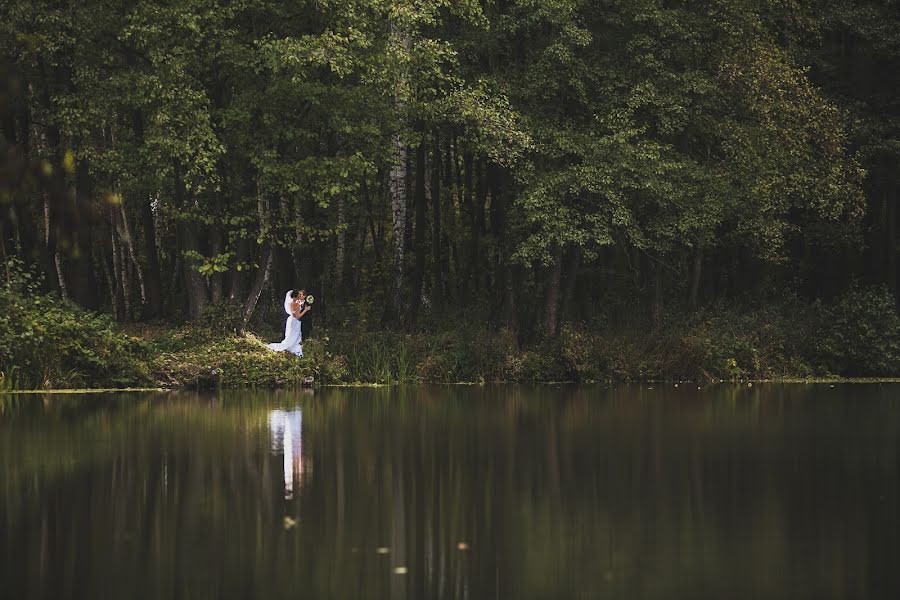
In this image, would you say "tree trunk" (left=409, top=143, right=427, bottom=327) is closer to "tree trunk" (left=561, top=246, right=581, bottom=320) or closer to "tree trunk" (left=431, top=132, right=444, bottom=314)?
"tree trunk" (left=431, top=132, right=444, bottom=314)

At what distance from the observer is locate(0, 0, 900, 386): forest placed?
34156mm

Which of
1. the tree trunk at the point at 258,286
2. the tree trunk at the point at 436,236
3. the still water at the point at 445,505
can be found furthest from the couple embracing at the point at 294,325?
the tree trunk at the point at 436,236

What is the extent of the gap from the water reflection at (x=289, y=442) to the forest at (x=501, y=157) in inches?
318

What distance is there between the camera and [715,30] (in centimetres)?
4169

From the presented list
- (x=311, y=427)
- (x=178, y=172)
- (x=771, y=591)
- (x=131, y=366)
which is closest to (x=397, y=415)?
(x=311, y=427)

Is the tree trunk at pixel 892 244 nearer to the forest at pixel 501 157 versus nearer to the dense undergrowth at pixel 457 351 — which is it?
the forest at pixel 501 157

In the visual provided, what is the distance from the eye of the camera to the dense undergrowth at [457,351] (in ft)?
100

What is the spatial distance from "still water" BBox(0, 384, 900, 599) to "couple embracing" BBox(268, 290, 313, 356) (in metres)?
9.35

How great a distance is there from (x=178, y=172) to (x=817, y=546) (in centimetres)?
2631

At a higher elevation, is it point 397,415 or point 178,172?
point 178,172

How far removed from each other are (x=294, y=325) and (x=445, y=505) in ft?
73.1

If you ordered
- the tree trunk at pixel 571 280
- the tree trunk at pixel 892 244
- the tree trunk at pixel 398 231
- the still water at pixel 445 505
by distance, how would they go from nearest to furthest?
the still water at pixel 445 505
the tree trunk at pixel 398 231
the tree trunk at pixel 571 280
the tree trunk at pixel 892 244

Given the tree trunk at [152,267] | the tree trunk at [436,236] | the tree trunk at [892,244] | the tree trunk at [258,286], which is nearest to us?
the tree trunk at [258,286]

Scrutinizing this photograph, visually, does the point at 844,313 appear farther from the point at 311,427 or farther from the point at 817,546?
the point at 817,546
